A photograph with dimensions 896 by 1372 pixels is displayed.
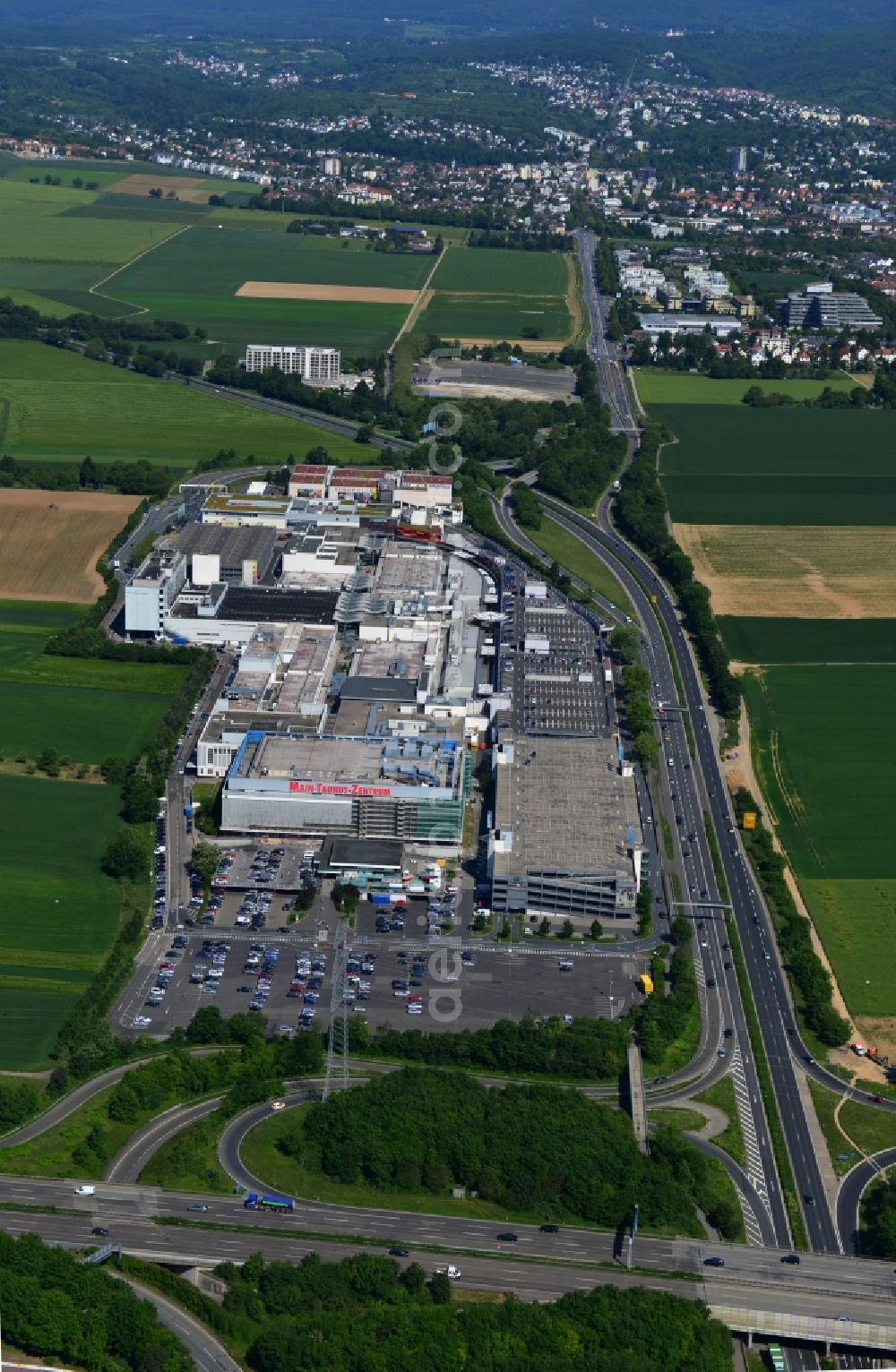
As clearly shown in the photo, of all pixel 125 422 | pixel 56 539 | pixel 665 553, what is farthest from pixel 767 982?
pixel 125 422

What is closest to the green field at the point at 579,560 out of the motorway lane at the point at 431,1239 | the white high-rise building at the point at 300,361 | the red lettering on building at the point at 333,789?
the red lettering on building at the point at 333,789

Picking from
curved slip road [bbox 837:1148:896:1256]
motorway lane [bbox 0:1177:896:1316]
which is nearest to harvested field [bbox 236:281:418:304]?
curved slip road [bbox 837:1148:896:1256]

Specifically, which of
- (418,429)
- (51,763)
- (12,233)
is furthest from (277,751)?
(12,233)

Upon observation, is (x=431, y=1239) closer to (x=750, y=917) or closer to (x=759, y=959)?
(x=759, y=959)

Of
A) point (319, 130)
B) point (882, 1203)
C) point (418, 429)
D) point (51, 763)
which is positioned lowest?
point (882, 1203)

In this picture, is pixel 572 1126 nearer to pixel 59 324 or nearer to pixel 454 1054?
pixel 454 1054

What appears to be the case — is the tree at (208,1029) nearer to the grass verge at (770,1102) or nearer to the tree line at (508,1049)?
the tree line at (508,1049)

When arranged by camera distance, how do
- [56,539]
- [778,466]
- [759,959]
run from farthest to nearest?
[778,466] → [56,539] → [759,959]
